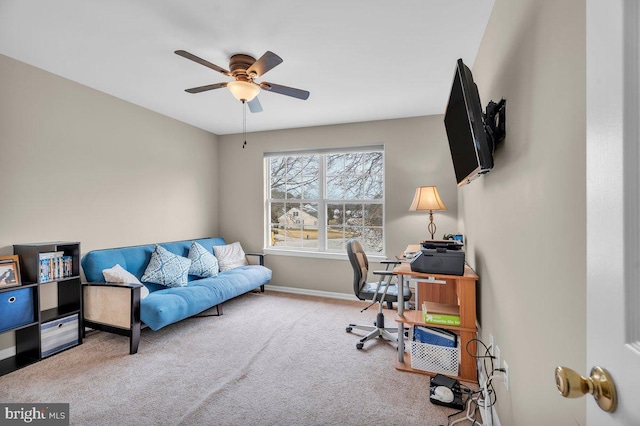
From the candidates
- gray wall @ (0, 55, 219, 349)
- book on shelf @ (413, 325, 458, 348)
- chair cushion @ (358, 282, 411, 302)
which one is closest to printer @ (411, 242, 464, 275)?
book on shelf @ (413, 325, 458, 348)

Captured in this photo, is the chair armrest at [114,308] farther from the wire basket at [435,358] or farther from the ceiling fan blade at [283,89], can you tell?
the wire basket at [435,358]

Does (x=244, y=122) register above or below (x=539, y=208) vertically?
above

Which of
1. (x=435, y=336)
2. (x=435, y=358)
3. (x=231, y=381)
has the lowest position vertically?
(x=231, y=381)

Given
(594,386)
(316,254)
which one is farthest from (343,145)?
(594,386)

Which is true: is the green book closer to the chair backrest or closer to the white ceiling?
the chair backrest

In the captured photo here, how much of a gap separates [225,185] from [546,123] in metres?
4.67

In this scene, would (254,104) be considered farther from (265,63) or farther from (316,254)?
(316,254)

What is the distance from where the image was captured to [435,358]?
2.24 metres

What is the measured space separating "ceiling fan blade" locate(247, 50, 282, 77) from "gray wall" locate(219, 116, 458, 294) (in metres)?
2.19

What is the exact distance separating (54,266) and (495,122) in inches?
142

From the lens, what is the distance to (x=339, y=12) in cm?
192

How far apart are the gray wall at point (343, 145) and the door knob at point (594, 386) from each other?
11.4 ft

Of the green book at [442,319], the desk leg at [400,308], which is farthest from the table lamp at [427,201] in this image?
the green book at [442,319]

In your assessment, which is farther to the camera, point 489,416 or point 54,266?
point 54,266
